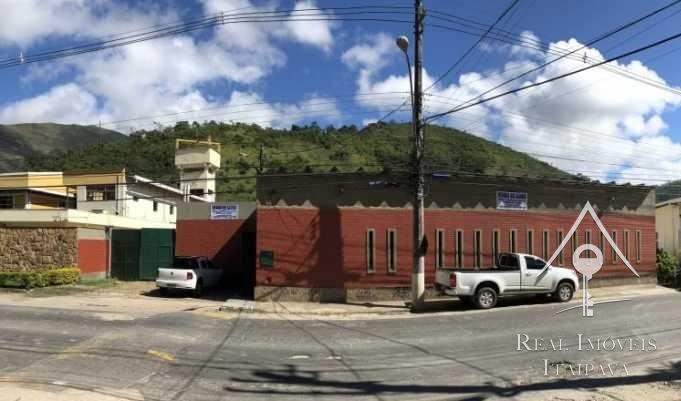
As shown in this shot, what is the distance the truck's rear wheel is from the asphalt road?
68.8 inches

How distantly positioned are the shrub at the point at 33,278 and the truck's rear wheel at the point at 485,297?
58.5 ft

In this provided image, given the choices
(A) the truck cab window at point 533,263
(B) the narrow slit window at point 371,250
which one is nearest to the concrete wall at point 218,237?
(B) the narrow slit window at point 371,250

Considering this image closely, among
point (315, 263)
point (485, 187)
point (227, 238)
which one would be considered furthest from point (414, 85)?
point (227, 238)

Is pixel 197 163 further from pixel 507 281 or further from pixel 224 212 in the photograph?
pixel 507 281

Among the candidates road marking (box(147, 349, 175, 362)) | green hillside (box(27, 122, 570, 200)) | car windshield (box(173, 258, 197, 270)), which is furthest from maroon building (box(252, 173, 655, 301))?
green hillside (box(27, 122, 570, 200))

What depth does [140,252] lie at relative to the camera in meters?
28.6

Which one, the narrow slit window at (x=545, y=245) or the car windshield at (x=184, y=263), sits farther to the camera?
the narrow slit window at (x=545, y=245)

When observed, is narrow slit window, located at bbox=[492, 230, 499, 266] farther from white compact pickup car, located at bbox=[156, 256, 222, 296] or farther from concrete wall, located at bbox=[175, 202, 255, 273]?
white compact pickup car, located at bbox=[156, 256, 222, 296]

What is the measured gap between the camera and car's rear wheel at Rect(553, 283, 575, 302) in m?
19.7

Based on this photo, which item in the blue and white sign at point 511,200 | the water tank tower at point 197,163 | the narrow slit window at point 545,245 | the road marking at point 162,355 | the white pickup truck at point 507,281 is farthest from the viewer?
the water tank tower at point 197,163

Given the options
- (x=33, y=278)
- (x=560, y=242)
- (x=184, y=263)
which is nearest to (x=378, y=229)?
(x=184, y=263)

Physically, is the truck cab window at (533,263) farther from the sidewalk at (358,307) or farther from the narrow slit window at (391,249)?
the narrow slit window at (391,249)

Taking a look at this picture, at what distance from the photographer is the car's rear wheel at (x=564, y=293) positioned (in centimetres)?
1974

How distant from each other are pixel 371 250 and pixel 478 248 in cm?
486
